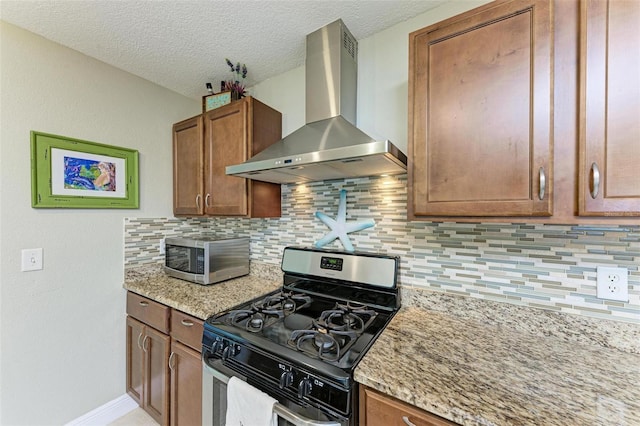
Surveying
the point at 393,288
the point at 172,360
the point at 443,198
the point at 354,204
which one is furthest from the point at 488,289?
the point at 172,360

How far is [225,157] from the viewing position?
71.1 inches

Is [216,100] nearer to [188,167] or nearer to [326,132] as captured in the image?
[188,167]

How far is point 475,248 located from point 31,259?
2.44 meters

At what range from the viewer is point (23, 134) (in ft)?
4.88

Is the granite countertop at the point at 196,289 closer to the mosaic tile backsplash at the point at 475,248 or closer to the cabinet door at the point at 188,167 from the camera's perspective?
the mosaic tile backsplash at the point at 475,248

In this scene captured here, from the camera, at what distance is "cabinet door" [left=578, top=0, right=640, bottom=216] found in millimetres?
762

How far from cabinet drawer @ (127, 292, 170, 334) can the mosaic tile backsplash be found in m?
0.29

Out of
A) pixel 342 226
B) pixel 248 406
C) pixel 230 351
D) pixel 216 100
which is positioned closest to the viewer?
pixel 248 406

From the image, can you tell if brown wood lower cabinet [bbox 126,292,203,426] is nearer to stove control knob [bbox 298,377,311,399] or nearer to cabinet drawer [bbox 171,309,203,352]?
cabinet drawer [bbox 171,309,203,352]

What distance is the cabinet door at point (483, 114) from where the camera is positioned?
34.5 inches

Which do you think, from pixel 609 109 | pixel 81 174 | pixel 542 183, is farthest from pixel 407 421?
pixel 81 174

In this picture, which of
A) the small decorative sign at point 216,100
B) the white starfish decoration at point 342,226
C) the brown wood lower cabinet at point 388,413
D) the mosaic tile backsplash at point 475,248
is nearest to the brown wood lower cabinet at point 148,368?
the mosaic tile backsplash at point 475,248

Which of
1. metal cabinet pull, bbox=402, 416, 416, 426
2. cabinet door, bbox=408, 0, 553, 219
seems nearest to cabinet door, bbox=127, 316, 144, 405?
metal cabinet pull, bbox=402, 416, 416, 426

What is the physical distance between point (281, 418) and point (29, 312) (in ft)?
5.35
